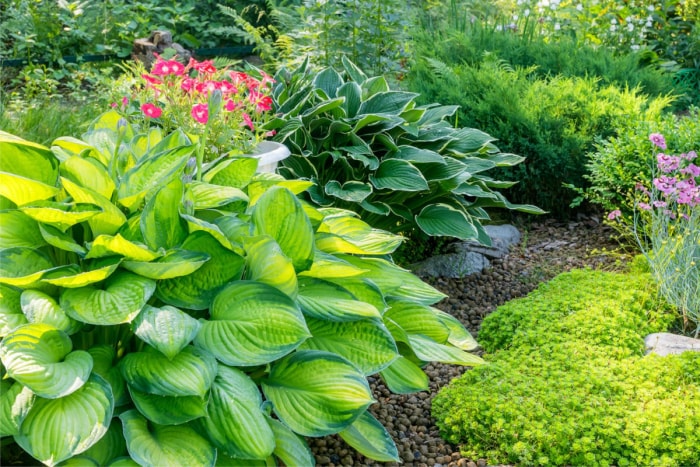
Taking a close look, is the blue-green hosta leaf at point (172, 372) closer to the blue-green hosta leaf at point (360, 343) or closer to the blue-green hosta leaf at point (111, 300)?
the blue-green hosta leaf at point (111, 300)

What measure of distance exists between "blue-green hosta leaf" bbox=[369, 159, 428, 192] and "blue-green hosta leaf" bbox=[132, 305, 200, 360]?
2.07 metres

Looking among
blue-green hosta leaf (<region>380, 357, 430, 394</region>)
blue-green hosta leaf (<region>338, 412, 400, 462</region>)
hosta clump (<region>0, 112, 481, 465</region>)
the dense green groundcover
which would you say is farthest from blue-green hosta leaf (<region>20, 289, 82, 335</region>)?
the dense green groundcover

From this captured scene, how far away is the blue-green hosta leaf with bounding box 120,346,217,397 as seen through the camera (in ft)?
5.39

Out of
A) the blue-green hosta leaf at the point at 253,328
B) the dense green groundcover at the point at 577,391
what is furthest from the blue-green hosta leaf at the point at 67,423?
the dense green groundcover at the point at 577,391

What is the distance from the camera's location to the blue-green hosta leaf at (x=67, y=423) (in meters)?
1.56

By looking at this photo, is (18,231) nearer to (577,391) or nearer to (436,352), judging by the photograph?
(436,352)

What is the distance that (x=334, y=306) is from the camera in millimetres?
1944

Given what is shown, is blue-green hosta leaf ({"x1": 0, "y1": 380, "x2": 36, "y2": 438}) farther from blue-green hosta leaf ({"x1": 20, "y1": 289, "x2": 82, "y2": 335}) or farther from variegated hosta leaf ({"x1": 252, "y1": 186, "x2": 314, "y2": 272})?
variegated hosta leaf ({"x1": 252, "y1": 186, "x2": 314, "y2": 272})

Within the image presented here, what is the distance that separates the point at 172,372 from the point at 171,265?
247 mm

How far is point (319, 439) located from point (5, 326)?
3.56 ft

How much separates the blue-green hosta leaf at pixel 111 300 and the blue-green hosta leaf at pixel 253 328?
166 mm

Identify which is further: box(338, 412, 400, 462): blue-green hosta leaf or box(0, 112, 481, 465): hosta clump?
box(338, 412, 400, 462): blue-green hosta leaf

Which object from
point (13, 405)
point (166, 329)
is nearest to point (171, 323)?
point (166, 329)

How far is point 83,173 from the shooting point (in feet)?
6.51
